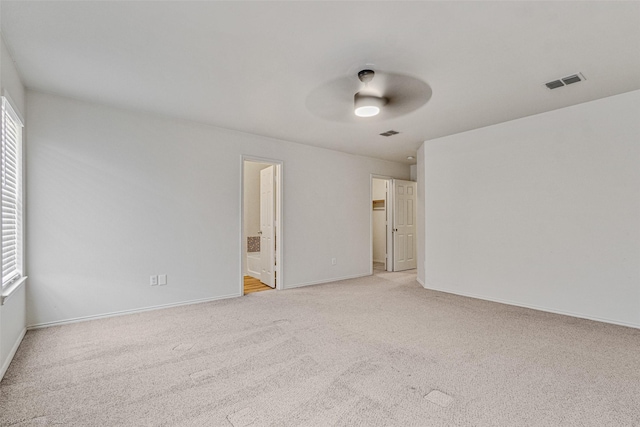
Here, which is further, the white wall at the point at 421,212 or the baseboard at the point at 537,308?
the white wall at the point at 421,212

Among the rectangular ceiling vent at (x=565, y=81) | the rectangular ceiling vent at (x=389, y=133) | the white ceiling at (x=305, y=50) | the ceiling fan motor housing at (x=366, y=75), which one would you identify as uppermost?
the white ceiling at (x=305, y=50)

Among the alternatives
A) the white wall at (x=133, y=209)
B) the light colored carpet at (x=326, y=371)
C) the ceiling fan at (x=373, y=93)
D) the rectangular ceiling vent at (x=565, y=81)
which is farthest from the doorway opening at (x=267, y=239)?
the rectangular ceiling vent at (x=565, y=81)

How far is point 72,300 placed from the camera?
129 inches

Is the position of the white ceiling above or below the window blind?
above

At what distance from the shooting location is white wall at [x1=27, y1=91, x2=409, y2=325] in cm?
317

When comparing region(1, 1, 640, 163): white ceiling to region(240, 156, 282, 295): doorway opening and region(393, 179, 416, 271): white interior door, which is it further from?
region(393, 179, 416, 271): white interior door

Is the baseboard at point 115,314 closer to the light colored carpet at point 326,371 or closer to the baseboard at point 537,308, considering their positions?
the light colored carpet at point 326,371

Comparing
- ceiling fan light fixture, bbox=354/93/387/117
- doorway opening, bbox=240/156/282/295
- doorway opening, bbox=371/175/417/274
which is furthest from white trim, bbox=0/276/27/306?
doorway opening, bbox=371/175/417/274

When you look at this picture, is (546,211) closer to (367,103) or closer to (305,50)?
(367,103)

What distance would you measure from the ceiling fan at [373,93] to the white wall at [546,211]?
1.77 m

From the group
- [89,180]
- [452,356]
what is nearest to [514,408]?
[452,356]

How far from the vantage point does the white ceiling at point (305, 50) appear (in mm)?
1921

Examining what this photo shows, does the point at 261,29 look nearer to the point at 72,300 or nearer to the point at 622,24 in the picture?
the point at 622,24

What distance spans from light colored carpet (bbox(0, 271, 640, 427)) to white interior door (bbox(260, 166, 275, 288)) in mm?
1532
